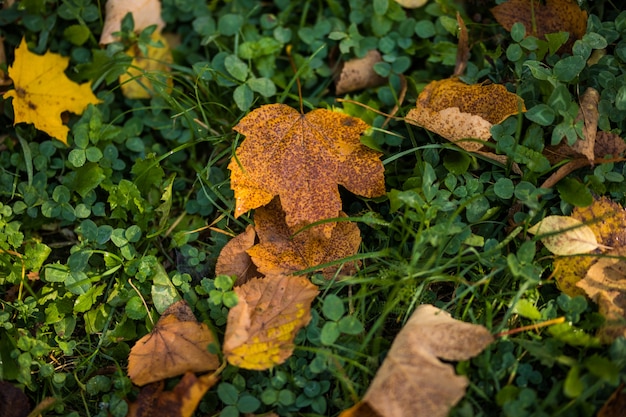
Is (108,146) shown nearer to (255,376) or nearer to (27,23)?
(27,23)

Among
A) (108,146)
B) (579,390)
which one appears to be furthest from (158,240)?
(579,390)

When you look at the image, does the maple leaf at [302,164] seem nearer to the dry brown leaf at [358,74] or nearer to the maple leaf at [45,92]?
the dry brown leaf at [358,74]

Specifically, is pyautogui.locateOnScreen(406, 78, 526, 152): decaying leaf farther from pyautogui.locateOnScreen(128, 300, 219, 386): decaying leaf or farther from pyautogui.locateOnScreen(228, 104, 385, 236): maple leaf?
pyautogui.locateOnScreen(128, 300, 219, 386): decaying leaf

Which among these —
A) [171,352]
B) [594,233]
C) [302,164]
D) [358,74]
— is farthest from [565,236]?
[171,352]

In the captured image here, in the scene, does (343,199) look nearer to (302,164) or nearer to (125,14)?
(302,164)

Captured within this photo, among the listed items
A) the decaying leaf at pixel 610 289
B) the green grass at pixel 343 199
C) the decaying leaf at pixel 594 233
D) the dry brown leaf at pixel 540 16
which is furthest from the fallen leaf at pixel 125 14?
the decaying leaf at pixel 610 289
